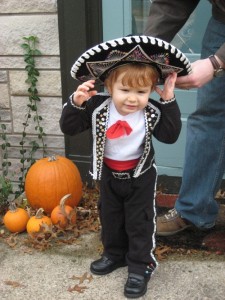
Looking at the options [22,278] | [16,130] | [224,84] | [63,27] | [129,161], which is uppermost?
[63,27]

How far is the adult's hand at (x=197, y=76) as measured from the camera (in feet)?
7.83

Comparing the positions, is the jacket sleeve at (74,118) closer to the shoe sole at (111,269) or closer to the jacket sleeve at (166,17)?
the jacket sleeve at (166,17)

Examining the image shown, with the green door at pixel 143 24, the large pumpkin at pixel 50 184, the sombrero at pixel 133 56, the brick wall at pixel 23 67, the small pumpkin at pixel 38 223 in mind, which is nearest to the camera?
the sombrero at pixel 133 56

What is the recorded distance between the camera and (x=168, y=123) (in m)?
2.37

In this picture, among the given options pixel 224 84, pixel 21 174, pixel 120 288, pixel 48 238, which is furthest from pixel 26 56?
pixel 120 288

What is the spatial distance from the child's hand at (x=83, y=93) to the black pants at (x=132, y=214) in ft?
1.27

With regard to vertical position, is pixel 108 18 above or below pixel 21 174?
above

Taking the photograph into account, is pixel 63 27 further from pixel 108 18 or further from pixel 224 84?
pixel 224 84

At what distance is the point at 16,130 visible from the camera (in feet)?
13.1

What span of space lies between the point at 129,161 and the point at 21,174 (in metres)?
1.85

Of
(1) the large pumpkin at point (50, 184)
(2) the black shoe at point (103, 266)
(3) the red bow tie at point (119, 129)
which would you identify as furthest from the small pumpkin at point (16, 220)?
(3) the red bow tie at point (119, 129)

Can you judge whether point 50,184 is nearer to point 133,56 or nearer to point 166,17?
point 166,17

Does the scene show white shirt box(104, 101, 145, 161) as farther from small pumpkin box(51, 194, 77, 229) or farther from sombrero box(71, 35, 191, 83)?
small pumpkin box(51, 194, 77, 229)

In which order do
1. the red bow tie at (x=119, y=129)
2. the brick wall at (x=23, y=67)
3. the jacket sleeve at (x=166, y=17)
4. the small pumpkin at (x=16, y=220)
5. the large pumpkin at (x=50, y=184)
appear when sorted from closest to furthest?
the red bow tie at (x=119, y=129)
the jacket sleeve at (x=166, y=17)
the small pumpkin at (x=16, y=220)
the large pumpkin at (x=50, y=184)
the brick wall at (x=23, y=67)
